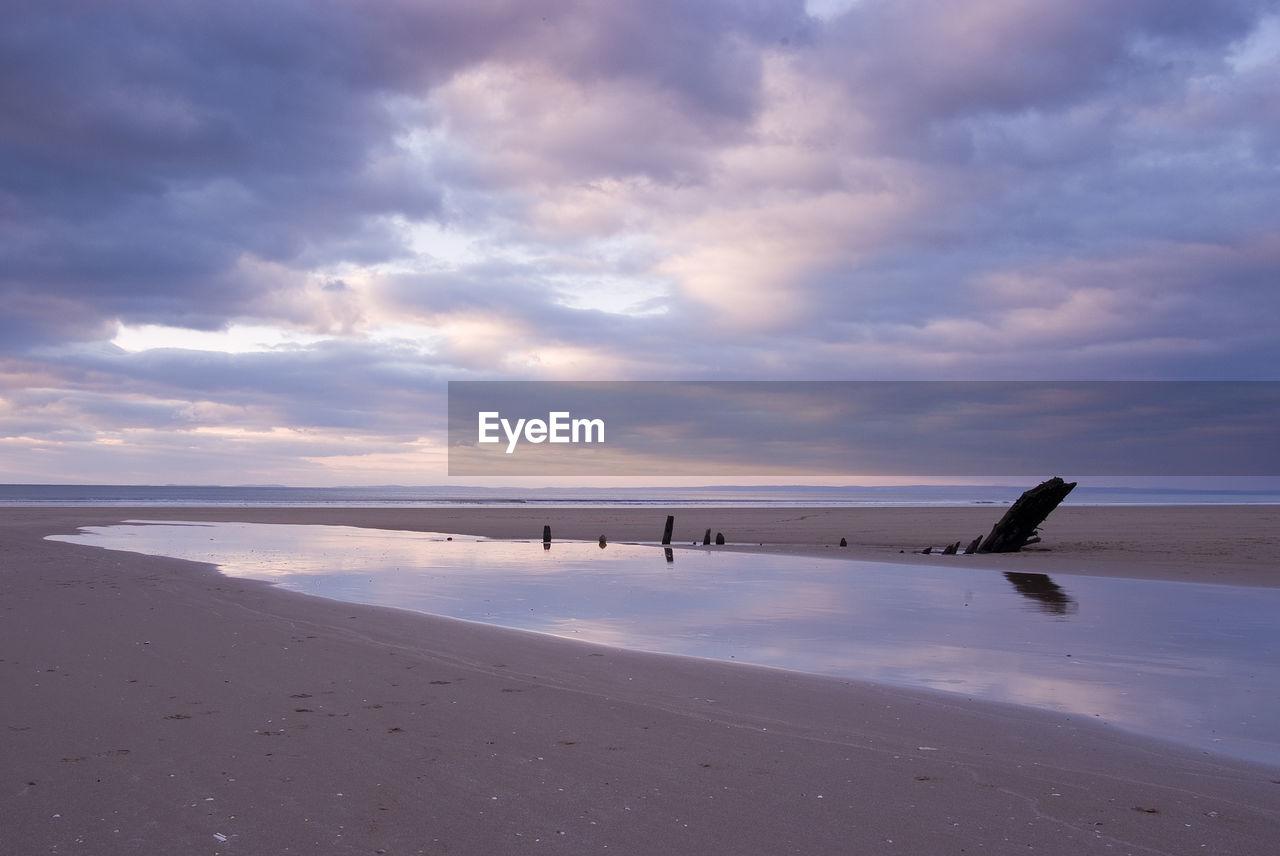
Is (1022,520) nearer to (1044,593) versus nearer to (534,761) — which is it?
(1044,593)

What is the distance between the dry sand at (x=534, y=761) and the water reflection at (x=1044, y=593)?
9.08 meters

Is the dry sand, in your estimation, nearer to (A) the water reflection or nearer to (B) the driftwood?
(A) the water reflection

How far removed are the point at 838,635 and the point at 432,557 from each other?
1717 cm

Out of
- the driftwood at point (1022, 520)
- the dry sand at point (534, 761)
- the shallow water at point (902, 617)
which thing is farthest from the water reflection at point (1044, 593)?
the dry sand at point (534, 761)

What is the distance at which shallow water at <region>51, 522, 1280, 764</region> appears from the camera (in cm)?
955

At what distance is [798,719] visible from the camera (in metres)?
7.89

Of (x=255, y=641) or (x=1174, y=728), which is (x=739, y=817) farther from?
(x=255, y=641)

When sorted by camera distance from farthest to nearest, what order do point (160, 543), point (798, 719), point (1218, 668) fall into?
point (160, 543) → point (1218, 668) → point (798, 719)

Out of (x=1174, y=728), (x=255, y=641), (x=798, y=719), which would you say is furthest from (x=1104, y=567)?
(x=255, y=641)

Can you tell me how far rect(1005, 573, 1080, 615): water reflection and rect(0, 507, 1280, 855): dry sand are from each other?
29.8 feet

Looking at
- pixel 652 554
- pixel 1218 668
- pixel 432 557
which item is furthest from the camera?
pixel 652 554

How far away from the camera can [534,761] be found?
21.3ft

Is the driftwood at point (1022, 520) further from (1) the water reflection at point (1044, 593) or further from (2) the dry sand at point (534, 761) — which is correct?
(2) the dry sand at point (534, 761)

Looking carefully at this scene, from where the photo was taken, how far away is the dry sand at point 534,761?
→ 17.0 ft
